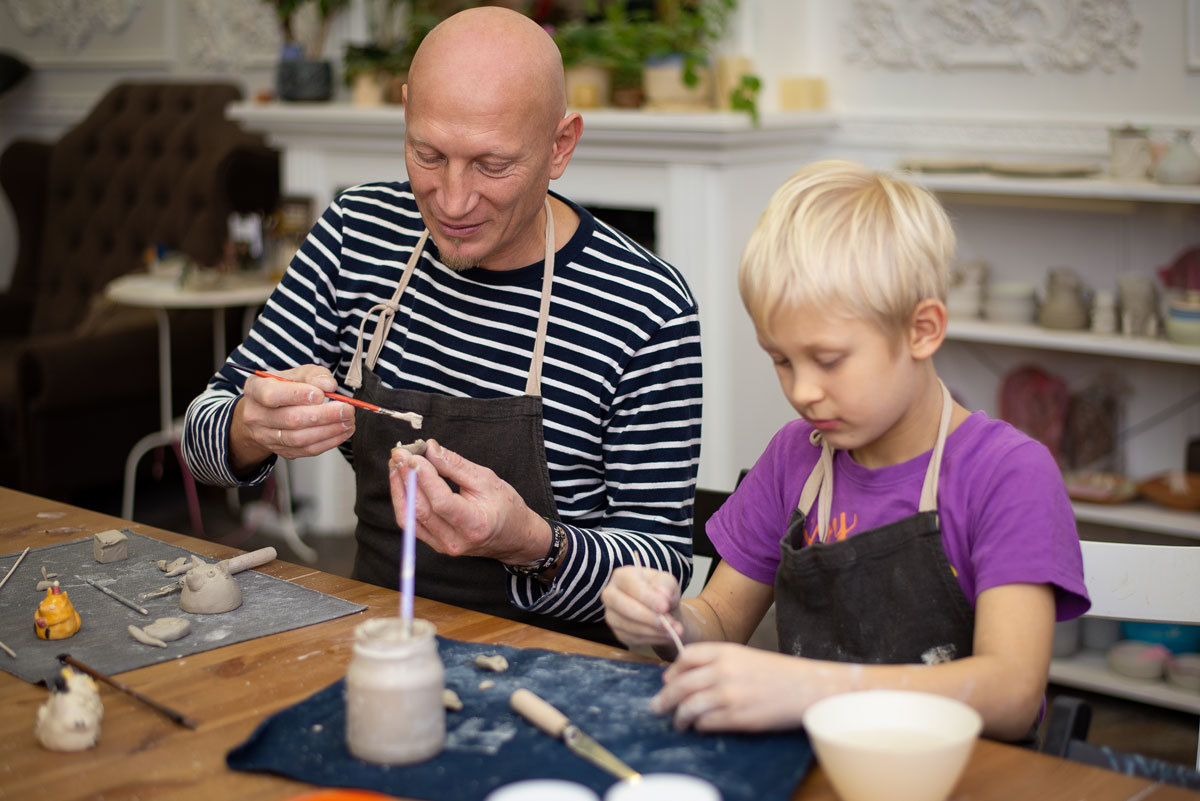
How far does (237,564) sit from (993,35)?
263 centimetres

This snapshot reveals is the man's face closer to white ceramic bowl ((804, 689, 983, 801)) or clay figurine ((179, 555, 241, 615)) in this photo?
clay figurine ((179, 555, 241, 615))

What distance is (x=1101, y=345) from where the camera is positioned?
3057 millimetres

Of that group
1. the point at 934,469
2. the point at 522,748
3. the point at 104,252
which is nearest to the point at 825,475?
the point at 934,469

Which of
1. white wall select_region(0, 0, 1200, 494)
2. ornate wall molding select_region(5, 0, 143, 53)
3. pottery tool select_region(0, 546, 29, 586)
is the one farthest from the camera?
ornate wall molding select_region(5, 0, 143, 53)

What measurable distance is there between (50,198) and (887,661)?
4743mm

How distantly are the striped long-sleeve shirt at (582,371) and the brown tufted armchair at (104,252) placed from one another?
8.35ft

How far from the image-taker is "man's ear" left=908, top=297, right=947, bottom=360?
51.6 inches

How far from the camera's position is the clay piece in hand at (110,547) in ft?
5.39

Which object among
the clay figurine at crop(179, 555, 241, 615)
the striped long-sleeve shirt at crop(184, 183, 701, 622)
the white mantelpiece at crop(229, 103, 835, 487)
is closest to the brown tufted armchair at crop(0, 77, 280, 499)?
the white mantelpiece at crop(229, 103, 835, 487)

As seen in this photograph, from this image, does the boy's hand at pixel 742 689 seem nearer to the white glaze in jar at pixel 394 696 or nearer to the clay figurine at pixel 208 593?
the white glaze in jar at pixel 394 696

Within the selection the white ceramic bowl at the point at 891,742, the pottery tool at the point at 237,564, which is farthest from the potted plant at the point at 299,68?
the white ceramic bowl at the point at 891,742

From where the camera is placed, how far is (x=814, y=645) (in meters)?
1.42

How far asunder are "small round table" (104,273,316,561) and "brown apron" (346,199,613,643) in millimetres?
2333

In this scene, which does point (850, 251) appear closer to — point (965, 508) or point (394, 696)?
point (965, 508)
